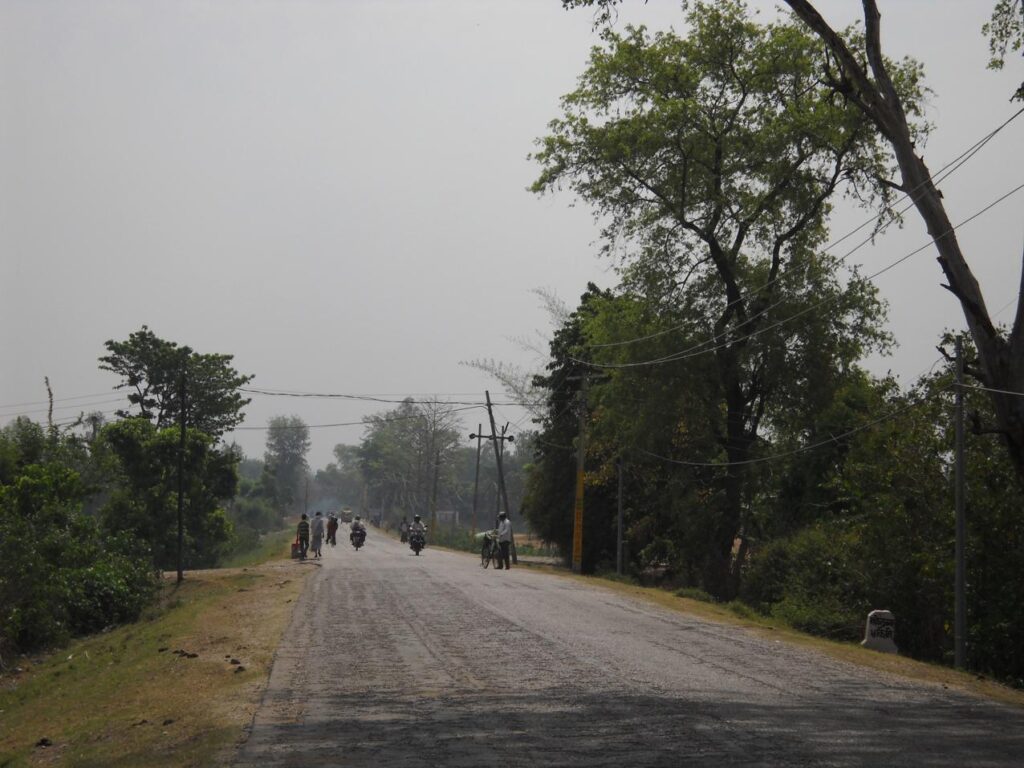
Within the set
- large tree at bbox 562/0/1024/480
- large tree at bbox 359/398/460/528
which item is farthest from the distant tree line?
large tree at bbox 359/398/460/528

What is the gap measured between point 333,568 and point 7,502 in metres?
9.93

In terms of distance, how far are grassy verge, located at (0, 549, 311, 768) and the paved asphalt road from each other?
46cm

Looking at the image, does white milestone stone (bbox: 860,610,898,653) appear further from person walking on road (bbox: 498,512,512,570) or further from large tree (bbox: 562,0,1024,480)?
person walking on road (bbox: 498,512,512,570)

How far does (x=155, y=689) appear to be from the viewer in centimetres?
1410

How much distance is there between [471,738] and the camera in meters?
9.20

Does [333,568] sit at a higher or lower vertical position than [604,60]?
lower

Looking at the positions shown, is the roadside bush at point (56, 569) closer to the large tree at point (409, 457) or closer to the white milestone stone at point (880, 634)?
the white milestone stone at point (880, 634)

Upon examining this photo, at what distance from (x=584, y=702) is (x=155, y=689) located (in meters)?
5.99

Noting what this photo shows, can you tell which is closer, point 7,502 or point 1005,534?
point 1005,534

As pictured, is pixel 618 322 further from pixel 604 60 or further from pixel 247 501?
pixel 247 501

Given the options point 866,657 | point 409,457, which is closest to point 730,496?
point 866,657

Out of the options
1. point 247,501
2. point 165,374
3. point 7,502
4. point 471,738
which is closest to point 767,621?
point 471,738

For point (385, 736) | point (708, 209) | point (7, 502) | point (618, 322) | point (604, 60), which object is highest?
point (604, 60)

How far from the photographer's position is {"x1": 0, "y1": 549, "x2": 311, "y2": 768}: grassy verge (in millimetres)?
10000
